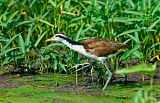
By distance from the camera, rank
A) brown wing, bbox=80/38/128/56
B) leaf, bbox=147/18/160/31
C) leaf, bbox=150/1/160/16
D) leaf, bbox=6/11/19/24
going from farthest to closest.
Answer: leaf, bbox=6/11/19/24
leaf, bbox=150/1/160/16
leaf, bbox=147/18/160/31
brown wing, bbox=80/38/128/56

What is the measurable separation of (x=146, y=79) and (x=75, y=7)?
Answer: 193 cm

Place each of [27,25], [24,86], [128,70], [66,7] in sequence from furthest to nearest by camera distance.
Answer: [27,25] < [66,7] < [24,86] < [128,70]

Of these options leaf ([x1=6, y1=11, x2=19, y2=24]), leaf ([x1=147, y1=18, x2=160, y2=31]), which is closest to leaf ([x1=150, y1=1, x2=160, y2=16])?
leaf ([x1=147, y1=18, x2=160, y2=31])

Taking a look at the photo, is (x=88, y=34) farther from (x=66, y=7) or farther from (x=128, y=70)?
(x=128, y=70)

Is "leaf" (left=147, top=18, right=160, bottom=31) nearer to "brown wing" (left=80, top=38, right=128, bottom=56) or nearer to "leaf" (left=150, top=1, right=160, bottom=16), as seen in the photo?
"leaf" (left=150, top=1, right=160, bottom=16)

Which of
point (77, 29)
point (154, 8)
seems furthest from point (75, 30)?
point (154, 8)

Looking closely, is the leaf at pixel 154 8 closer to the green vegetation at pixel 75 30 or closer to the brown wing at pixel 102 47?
the green vegetation at pixel 75 30

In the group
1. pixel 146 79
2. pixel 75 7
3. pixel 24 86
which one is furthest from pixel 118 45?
pixel 75 7

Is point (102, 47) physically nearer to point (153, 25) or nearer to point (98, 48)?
point (98, 48)

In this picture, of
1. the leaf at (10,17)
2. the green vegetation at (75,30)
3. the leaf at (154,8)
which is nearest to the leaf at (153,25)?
the green vegetation at (75,30)

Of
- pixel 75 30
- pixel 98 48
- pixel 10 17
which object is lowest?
pixel 98 48

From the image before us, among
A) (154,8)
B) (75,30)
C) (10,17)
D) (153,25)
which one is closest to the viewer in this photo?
(153,25)

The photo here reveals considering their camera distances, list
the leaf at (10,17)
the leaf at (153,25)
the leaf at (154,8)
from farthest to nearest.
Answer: the leaf at (10,17) < the leaf at (154,8) < the leaf at (153,25)

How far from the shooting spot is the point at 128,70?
198 inches
